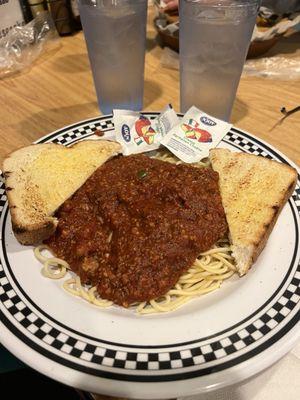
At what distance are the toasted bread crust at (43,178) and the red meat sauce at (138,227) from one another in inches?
2.2

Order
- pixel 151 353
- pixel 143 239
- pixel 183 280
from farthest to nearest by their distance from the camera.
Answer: pixel 183 280 < pixel 143 239 < pixel 151 353

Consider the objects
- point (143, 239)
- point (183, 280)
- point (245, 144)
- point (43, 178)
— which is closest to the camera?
point (143, 239)

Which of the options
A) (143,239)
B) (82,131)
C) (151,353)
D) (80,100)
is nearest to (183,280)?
(143,239)

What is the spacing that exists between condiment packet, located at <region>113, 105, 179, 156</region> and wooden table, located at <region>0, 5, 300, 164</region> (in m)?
0.47

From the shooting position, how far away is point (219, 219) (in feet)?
5.47

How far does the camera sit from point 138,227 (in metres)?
1.59

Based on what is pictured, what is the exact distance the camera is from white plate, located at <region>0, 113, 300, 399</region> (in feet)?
3.88

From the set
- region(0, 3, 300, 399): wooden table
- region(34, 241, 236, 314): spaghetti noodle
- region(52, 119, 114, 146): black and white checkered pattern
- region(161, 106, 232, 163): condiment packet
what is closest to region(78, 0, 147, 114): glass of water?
region(0, 3, 300, 399): wooden table

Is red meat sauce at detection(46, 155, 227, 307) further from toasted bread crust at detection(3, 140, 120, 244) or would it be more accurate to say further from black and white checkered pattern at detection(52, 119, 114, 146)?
black and white checkered pattern at detection(52, 119, 114, 146)

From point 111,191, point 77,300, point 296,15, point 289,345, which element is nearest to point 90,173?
point 111,191

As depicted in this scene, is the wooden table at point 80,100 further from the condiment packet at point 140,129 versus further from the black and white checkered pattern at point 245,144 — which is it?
the condiment packet at point 140,129

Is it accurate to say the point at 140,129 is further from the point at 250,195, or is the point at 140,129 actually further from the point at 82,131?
the point at 250,195

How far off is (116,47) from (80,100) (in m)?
0.57

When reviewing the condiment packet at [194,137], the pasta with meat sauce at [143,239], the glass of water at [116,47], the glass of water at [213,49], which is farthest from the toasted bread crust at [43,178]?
the glass of water at [213,49]
